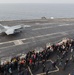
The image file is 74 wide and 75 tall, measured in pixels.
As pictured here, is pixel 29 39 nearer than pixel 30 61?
No

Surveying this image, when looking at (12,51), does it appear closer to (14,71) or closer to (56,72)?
(14,71)

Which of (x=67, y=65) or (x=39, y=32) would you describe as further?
(x=39, y=32)

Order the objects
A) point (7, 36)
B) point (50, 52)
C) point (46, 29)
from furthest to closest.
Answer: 1. point (46, 29)
2. point (7, 36)
3. point (50, 52)

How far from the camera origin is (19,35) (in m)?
44.7

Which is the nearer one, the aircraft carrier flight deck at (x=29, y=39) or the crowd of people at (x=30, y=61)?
the crowd of people at (x=30, y=61)

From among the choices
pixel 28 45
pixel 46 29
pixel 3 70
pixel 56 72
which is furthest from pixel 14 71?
pixel 46 29

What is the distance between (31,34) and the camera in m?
46.3

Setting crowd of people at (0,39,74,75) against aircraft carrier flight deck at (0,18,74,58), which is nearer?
crowd of people at (0,39,74,75)

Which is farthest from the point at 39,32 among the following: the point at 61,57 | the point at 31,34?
the point at 61,57

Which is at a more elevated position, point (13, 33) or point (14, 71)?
point (13, 33)

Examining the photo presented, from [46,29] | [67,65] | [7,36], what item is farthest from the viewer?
[46,29]

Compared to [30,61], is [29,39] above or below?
above

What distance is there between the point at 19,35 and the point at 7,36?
335 centimetres

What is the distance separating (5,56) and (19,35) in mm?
12819
